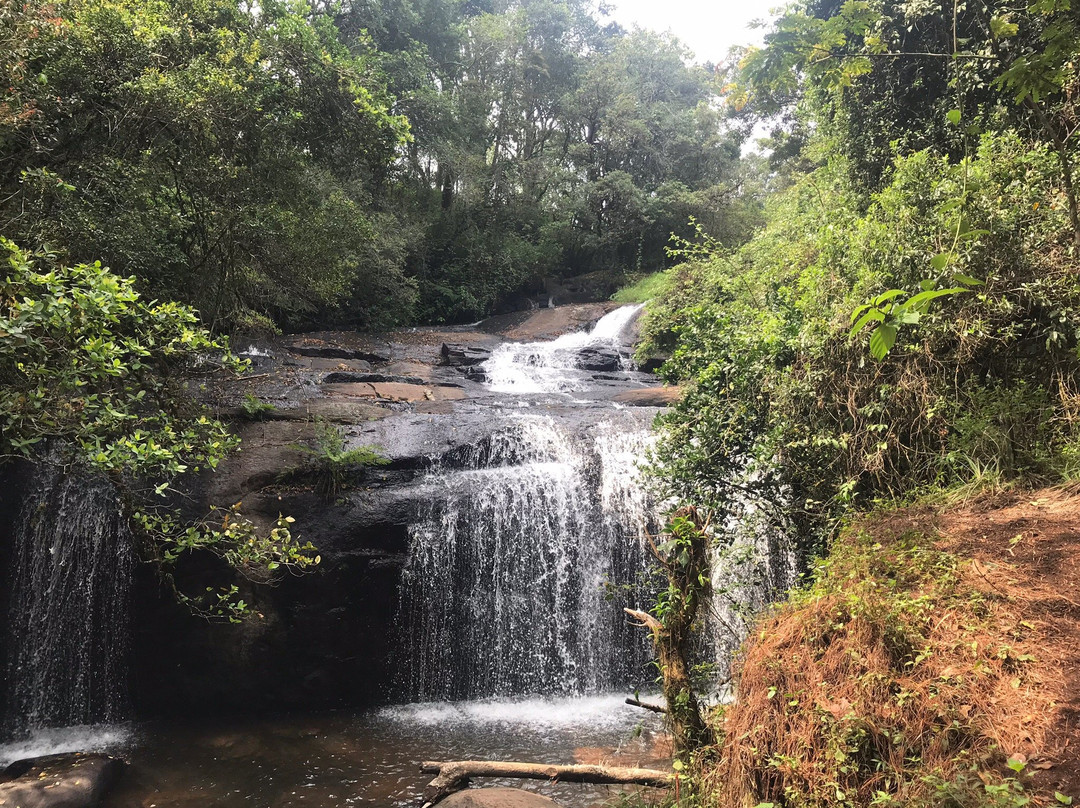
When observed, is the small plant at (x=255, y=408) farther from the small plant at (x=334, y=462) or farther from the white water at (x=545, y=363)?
the white water at (x=545, y=363)

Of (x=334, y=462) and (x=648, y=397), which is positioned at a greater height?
(x=648, y=397)

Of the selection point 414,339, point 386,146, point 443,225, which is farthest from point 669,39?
point 386,146

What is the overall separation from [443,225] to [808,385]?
65.7ft

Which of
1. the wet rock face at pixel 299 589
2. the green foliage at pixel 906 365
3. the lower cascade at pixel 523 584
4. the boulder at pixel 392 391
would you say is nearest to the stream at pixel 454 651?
the lower cascade at pixel 523 584

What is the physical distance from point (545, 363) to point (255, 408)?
27.9 ft

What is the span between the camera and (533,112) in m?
27.9

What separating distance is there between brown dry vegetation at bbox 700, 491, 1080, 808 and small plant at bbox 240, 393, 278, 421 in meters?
7.99

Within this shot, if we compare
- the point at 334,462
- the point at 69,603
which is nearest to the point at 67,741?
the point at 69,603

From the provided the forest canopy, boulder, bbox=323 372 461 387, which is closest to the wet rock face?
the forest canopy

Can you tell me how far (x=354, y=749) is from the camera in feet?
23.1

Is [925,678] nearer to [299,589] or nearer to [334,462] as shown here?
[299,589]

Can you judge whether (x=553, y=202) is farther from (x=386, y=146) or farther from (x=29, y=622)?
(x=29, y=622)

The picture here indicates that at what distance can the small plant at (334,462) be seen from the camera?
28.8 feet

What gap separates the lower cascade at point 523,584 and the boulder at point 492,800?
331cm
